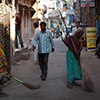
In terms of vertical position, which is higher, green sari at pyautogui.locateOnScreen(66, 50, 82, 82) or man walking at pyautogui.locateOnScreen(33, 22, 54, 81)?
man walking at pyautogui.locateOnScreen(33, 22, 54, 81)

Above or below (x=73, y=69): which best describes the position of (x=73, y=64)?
above

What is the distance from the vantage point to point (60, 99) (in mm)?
3838

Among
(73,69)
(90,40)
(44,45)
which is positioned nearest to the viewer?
(73,69)

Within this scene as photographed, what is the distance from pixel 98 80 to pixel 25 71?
→ 252 centimetres

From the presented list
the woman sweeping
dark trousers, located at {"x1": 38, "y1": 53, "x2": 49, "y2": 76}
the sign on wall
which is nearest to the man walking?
dark trousers, located at {"x1": 38, "y1": 53, "x2": 49, "y2": 76}

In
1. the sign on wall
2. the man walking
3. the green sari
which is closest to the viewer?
the green sari

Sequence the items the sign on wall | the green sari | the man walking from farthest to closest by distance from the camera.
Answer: the sign on wall → the man walking → the green sari

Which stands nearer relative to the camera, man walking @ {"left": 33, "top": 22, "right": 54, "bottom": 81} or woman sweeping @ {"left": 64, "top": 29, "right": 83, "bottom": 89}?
woman sweeping @ {"left": 64, "top": 29, "right": 83, "bottom": 89}

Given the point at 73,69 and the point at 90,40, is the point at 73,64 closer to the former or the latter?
the point at 73,69

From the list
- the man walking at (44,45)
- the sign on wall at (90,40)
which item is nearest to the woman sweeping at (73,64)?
the man walking at (44,45)

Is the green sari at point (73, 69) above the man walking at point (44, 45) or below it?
below

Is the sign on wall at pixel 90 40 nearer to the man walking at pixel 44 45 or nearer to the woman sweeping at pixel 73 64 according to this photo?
the man walking at pixel 44 45

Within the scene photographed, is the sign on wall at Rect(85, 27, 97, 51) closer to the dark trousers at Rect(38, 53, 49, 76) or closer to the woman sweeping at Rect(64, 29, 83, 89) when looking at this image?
the dark trousers at Rect(38, 53, 49, 76)

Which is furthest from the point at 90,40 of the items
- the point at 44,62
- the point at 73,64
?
the point at 73,64
